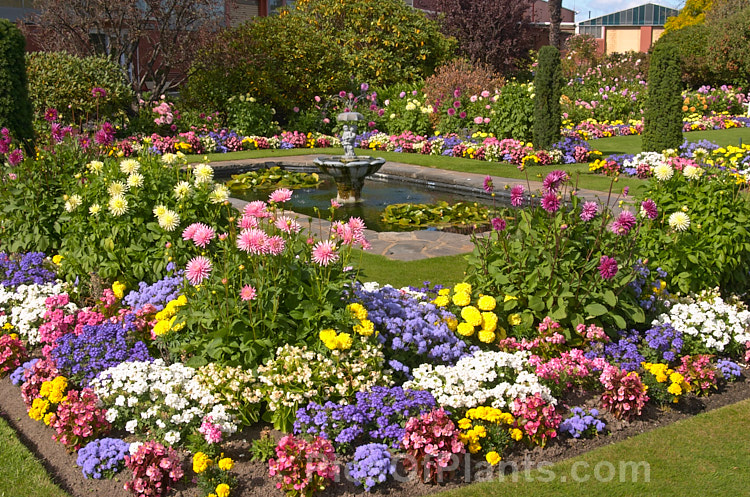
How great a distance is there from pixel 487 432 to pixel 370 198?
7369 mm

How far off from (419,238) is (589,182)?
4622mm

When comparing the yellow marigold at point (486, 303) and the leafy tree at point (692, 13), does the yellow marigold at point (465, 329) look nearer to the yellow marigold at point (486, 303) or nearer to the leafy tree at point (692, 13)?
the yellow marigold at point (486, 303)

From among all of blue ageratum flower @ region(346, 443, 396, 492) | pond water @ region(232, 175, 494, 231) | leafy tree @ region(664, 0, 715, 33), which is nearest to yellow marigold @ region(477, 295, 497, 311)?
blue ageratum flower @ region(346, 443, 396, 492)

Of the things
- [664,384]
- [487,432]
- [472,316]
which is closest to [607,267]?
[664,384]

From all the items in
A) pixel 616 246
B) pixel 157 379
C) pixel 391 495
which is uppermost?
pixel 616 246

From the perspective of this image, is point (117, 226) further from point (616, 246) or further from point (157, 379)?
point (616, 246)

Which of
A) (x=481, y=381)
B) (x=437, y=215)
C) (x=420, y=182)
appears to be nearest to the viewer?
(x=481, y=381)

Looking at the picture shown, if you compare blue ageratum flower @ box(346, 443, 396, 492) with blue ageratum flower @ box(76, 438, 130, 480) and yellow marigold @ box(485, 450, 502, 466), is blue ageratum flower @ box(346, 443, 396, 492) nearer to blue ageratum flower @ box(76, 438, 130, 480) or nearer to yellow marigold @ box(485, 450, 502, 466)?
yellow marigold @ box(485, 450, 502, 466)

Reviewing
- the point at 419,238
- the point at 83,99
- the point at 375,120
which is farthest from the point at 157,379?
the point at 375,120

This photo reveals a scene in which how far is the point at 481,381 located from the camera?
376cm

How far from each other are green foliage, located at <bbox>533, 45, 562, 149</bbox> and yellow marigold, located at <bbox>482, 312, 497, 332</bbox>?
975cm

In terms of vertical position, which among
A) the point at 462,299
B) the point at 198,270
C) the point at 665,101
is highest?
the point at 665,101

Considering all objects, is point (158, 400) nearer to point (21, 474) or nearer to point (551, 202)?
point (21, 474)

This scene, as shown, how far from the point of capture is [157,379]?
3.70m
